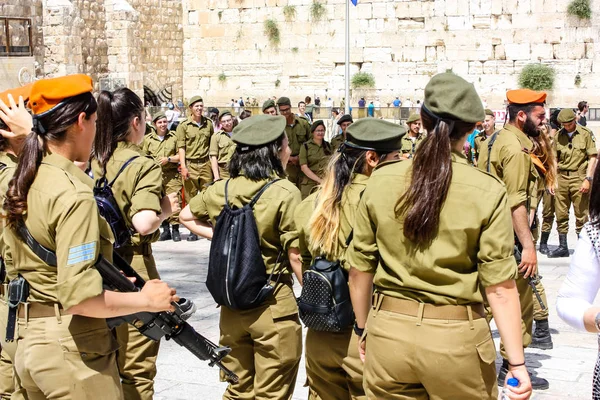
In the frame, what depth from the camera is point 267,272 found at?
173 inches

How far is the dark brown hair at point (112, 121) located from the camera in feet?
15.6

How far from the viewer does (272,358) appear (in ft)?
14.5

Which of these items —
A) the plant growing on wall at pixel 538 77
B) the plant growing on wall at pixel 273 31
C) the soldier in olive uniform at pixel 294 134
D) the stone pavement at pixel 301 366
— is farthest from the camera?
the plant growing on wall at pixel 273 31

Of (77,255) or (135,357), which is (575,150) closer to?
(135,357)

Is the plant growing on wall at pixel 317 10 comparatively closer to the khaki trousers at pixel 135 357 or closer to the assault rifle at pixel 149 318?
the khaki trousers at pixel 135 357

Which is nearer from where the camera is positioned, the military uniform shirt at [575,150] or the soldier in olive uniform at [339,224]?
the soldier in olive uniform at [339,224]

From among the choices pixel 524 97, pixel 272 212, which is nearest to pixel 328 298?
pixel 272 212

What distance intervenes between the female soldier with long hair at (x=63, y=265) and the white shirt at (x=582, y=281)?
146 cm

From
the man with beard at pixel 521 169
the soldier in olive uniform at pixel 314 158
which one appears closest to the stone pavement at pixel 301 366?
the man with beard at pixel 521 169

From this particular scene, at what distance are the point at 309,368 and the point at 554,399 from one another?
95.6 inches

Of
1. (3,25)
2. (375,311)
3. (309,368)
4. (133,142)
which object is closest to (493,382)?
(375,311)

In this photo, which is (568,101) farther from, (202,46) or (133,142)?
(133,142)

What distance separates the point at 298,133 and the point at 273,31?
60.0ft

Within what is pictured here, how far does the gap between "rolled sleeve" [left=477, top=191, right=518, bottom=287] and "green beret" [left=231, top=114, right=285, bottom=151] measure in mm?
1601
